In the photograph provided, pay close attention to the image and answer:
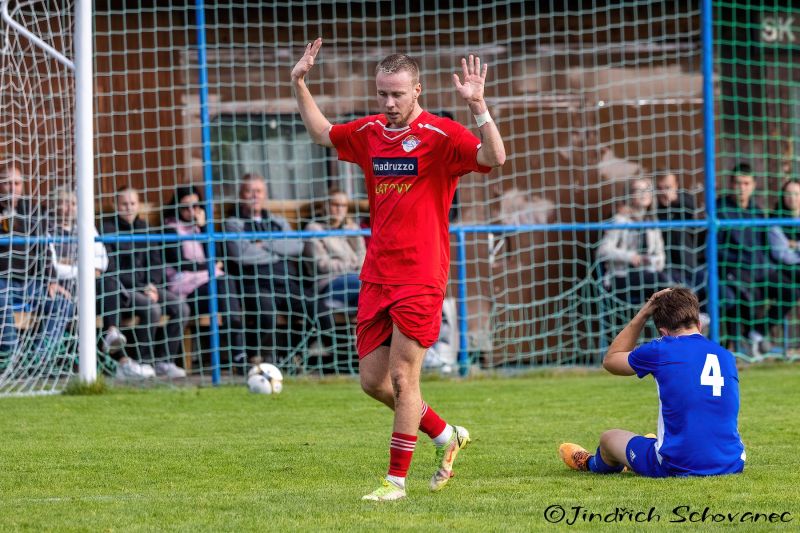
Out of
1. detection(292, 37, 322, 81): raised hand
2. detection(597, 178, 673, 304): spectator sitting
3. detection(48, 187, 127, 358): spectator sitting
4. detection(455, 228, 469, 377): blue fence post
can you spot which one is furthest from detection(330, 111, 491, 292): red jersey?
detection(597, 178, 673, 304): spectator sitting

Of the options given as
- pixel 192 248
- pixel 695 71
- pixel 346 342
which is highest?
pixel 695 71

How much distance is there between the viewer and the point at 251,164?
12.7m

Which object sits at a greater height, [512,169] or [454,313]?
[512,169]

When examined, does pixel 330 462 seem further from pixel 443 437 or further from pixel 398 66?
pixel 398 66

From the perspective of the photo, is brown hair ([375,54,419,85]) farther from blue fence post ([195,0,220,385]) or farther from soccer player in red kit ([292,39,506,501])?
blue fence post ([195,0,220,385])

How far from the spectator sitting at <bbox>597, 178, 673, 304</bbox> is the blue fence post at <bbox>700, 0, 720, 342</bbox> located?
1.76 feet

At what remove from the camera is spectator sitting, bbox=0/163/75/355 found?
1077cm

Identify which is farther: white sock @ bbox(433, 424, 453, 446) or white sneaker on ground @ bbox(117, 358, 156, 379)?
white sneaker on ground @ bbox(117, 358, 156, 379)

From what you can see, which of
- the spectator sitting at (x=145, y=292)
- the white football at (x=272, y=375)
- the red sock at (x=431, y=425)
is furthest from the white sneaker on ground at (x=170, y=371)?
the red sock at (x=431, y=425)

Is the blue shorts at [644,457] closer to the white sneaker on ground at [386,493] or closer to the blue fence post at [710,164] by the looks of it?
the white sneaker on ground at [386,493]

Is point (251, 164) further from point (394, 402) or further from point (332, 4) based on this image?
point (394, 402)

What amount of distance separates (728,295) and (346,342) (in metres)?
3.56

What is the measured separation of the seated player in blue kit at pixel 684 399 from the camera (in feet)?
19.1

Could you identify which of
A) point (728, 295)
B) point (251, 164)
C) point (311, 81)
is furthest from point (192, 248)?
point (728, 295)
